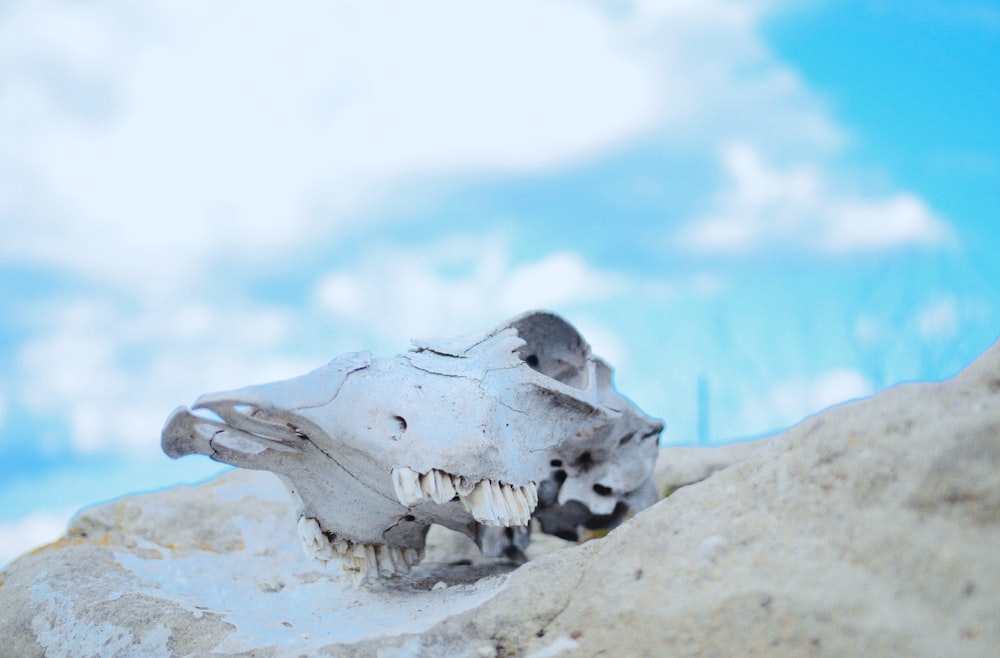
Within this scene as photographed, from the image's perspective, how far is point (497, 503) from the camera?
10.3ft

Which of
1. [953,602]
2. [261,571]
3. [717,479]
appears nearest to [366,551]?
[261,571]

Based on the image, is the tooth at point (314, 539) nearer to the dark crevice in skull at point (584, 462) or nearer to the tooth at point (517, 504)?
the tooth at point (517, 504)

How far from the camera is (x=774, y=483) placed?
2592 mm

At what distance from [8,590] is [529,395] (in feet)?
7.75

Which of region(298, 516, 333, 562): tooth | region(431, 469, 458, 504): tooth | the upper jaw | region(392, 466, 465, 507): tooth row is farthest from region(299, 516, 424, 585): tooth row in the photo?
region(431, 469, 458, 504): tooth

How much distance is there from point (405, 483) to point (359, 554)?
2.53ft

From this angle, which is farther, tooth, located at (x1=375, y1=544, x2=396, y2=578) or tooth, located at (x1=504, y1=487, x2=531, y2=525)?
tooth, located at (x1=375, y1=544, x2=396, y2=578)

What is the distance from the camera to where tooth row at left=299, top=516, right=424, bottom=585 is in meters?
3.33

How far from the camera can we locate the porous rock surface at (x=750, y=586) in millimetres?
2178

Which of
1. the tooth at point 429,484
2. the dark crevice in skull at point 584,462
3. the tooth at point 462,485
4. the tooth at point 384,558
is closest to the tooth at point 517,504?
the tooth at point 462,485

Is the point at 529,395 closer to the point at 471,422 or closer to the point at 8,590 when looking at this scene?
the point at 471,422

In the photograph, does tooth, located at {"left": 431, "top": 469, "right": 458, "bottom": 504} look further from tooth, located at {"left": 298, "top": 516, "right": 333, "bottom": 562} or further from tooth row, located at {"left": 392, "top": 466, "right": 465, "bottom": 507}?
tooth, located at {"left": 298, "top": 516, "right": 333, "bottom": 562}

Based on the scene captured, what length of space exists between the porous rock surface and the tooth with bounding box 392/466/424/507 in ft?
1.29

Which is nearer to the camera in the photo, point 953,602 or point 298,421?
point 953,602
